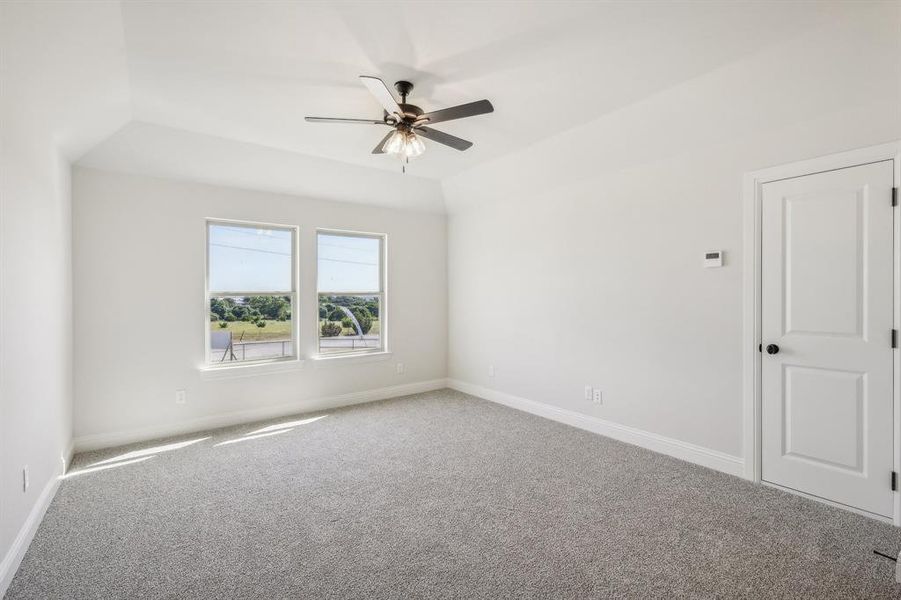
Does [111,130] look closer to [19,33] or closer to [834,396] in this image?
[19,33]

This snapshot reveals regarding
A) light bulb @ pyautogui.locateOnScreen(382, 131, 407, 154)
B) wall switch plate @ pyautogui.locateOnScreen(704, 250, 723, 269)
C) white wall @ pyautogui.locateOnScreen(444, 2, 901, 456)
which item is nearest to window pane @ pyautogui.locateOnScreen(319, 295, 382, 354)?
white wall @ pyautogui.locateOnScreen(444, 2, 901, 456)

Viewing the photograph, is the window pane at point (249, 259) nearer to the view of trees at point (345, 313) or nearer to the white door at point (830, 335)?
the view of trees at point (345, 313)

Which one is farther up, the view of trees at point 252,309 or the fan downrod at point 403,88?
the fan downrod at point 403,88

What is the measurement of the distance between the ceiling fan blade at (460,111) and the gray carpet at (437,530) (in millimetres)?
2430

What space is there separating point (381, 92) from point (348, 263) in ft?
9.67

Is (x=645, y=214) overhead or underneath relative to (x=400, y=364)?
overhead

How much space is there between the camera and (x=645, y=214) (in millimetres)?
3547

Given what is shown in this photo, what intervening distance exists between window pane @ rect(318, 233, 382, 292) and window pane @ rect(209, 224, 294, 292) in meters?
0.40

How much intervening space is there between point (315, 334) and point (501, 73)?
3.37 meters

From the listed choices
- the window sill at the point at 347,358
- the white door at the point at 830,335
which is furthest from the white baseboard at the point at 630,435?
the window sill at the point at 347,358

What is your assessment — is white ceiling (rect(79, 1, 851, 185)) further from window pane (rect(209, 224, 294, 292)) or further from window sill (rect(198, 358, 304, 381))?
window sill (rect(198, 358, 304, 381))

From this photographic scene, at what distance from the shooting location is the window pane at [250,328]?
4.26m

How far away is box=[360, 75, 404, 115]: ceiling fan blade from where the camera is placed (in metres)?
2.26

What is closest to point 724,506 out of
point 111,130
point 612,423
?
A: point 612,423
